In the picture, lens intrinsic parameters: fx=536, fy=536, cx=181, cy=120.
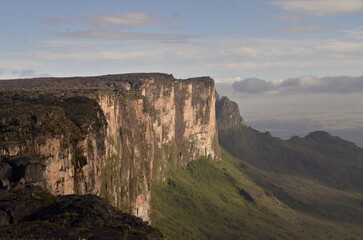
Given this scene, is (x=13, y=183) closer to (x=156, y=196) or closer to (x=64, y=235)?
(x=64, y=235)

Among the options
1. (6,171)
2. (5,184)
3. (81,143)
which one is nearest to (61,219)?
(5,184)

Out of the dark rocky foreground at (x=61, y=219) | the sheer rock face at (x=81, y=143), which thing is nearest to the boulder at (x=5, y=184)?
the dark rocky foreground at (x=61, y=219)

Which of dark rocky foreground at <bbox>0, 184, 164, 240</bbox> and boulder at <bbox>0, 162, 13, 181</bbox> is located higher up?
boulder at <bbox>0, 162, 13, 181</bbox>

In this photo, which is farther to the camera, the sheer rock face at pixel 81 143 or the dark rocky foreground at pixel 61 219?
the sheer rock face at pixel 81 143

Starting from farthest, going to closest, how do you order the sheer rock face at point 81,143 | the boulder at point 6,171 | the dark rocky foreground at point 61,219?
the sheer rock face at point 81,143 < the boulder at point 6,171 < the dark rocky foreground at point 61,219

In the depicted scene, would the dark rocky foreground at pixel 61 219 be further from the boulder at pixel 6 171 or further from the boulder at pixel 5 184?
the boulder at pixel 6 171

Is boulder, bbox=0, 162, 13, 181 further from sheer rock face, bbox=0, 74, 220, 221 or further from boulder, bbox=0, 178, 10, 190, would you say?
boulder, bbox=0, 178, 10, 190

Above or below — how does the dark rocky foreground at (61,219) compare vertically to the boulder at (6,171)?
below

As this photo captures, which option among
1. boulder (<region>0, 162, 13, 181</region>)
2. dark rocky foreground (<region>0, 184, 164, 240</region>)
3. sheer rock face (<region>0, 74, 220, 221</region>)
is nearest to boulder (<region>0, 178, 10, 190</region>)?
dark rocky foreground (<region>0, 184, 164, 240</region>)

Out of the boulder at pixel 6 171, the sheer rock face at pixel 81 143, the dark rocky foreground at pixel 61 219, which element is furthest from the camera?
the sheer rock face at pixel 81 143

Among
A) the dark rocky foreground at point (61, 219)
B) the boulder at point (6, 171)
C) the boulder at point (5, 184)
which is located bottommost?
the dark rocky foreground at point (61, 219)
